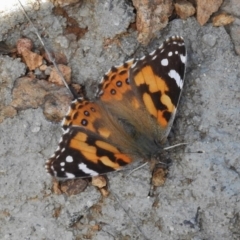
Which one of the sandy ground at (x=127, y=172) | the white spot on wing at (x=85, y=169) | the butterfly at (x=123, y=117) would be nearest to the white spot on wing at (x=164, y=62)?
the butterfly at (x=123, y=117)

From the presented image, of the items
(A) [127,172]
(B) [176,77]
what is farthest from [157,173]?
(B) [176,77]

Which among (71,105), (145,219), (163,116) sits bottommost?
(145,219)

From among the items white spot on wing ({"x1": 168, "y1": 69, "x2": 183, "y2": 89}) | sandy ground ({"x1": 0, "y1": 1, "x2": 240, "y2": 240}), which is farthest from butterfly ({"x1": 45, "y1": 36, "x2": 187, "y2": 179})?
sandy ground ({"x1": 0, "y1": 1, "x2": 240, "y2": 240})

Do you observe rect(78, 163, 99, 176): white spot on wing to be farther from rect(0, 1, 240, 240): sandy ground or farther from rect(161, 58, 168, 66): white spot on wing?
rect(161, 58, 168, 66): white spot on wing

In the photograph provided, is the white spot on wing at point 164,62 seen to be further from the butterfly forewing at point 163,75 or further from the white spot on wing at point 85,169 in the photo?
the white spot on wing at point 85,169

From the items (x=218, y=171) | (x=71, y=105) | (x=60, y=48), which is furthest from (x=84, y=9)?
(x=218, y=171)

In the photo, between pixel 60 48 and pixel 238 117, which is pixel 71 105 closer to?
pixel 60 48
